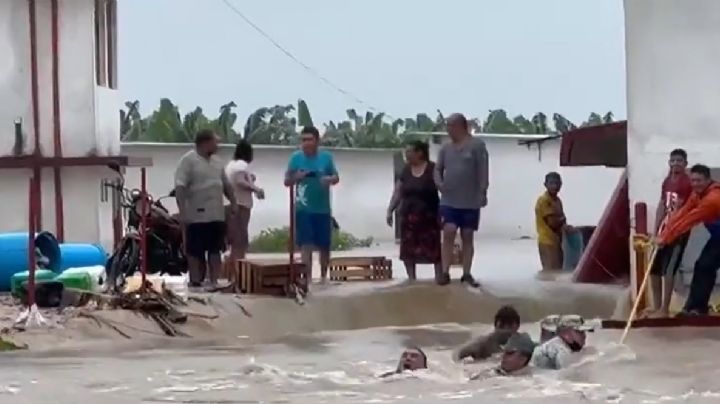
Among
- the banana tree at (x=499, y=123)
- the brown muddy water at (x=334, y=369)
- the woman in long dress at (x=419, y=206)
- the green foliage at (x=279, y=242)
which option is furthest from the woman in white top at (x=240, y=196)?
the banana tree at (x=499, y=123)

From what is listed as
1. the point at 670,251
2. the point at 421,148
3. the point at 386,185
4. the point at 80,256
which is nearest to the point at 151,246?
the point at 80,256

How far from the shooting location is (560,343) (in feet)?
40.3

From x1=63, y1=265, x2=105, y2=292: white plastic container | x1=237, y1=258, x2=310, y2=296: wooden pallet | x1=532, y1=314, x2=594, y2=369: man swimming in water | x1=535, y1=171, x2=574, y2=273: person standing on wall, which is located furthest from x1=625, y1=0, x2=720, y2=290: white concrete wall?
x1=63, y1=265, x2=105, y2=292: white plastic container

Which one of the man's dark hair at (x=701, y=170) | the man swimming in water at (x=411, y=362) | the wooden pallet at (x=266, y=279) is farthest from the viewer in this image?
the wooden pallet at (x=266, y=279)

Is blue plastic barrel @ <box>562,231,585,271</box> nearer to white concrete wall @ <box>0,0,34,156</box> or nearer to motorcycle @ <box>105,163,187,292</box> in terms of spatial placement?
motorcycle @ <box>105,163,187,292</box>

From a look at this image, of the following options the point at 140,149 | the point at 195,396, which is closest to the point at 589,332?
the point at 195,396

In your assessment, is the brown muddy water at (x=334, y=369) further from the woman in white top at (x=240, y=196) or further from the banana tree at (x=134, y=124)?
the banana tree at (x=134, y=124)

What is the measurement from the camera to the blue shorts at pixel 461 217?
17.0 meters

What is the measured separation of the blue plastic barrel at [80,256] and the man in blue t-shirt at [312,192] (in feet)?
7.29

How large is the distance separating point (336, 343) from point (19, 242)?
4.29m

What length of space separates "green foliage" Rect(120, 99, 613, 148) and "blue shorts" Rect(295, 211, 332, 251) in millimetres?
19809

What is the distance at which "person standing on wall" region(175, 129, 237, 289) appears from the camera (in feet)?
53.9

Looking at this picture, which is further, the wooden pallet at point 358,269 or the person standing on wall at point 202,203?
the wooden pallet at point 358,269

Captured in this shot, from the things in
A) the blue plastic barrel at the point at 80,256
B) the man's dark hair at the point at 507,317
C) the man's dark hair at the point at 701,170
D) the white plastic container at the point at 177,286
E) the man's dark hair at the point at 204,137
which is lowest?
the man's dark hair at the point at 507,317
